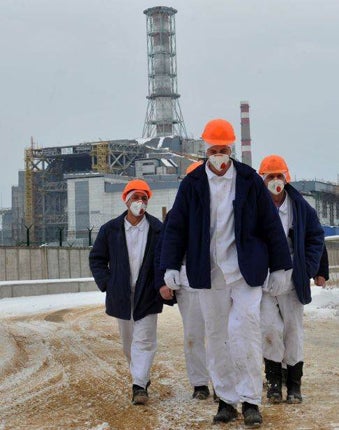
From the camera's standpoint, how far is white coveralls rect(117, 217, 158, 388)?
6.42m

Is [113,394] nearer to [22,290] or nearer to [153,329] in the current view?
[153,329]

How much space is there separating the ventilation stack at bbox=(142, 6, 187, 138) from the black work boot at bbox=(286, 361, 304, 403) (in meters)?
97.4

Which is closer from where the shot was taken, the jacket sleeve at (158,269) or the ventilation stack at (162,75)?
the jacket sleeve at (158,269)

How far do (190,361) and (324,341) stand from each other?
4.49 metres

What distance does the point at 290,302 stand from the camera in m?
6.21

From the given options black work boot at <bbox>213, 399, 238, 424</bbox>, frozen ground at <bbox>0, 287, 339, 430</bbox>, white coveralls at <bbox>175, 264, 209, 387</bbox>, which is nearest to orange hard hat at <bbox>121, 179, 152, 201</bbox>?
white coveralls at <bbox>175, 264, 209, 387</bbox>

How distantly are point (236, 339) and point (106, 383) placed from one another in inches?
91.0

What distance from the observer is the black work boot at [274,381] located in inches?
235

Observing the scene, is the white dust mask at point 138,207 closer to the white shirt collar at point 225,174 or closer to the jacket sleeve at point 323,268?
the white shirt collar at point 225,174

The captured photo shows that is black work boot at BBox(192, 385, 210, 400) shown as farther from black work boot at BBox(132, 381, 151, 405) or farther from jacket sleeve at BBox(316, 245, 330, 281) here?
jacket sleeve at BBox(316, 245, 330, 281)

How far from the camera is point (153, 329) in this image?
659cm

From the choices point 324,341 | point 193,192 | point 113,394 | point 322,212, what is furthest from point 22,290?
point 322,212

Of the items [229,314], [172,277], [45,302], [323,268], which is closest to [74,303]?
[45,302]

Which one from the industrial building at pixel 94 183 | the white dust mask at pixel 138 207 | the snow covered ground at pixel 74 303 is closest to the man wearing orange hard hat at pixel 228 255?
the white dust mask at pixel 138 207
